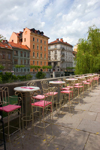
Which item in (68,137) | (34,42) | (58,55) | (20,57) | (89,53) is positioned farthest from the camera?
(58,55)

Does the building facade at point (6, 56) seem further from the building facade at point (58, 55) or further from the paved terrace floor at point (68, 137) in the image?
the paved terrace floor at point (68, 137)

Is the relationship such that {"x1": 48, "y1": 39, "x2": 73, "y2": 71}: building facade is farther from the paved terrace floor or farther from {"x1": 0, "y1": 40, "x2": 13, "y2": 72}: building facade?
the paved terrace floor

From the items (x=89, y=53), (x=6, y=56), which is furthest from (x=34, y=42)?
(x=89, y=53)

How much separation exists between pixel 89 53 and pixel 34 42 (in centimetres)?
3506

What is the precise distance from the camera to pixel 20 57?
44594 mm

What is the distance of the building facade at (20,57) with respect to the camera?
140ft

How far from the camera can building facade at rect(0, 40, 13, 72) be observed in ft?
126

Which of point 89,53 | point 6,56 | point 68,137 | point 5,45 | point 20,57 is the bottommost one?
point 68,137

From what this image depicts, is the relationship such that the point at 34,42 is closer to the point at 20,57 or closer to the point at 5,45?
the point at 20,57

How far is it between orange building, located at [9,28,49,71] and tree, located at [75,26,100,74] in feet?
108

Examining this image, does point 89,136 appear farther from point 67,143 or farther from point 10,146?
point 10,146

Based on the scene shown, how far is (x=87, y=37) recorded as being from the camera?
59.8 feet

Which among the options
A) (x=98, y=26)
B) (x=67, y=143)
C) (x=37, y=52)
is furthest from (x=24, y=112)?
(x=37, y=52)

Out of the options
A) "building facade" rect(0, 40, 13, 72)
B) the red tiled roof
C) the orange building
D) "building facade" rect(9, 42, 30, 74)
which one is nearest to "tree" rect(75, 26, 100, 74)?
"building facade" rect(9, 42, 30, 74)
